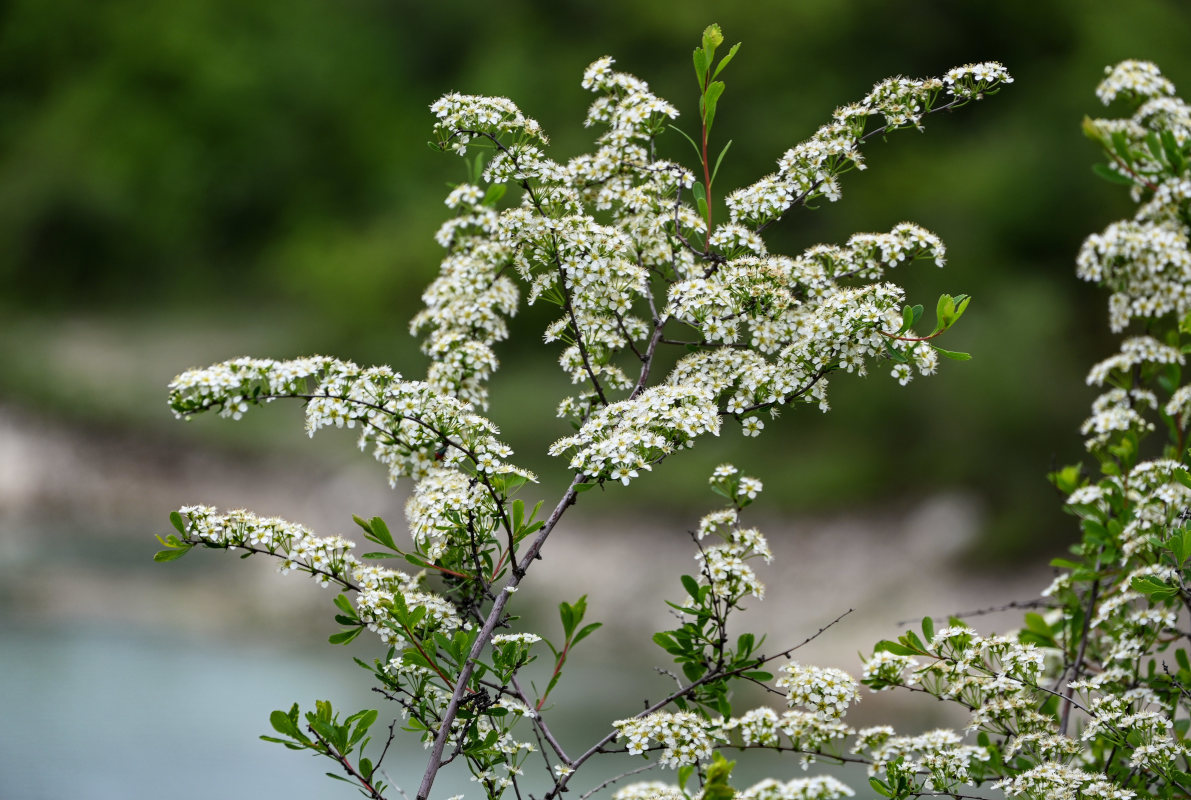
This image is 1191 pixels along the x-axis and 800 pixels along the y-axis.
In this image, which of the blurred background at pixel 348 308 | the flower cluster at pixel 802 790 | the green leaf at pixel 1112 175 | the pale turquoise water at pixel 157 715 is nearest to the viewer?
the flower cluster at pixel 802 790

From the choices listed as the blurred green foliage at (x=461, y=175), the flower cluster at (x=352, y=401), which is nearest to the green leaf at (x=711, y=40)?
the flower cluster at (x=352, y=401)

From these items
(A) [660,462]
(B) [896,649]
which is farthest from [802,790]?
(B) [896,649]

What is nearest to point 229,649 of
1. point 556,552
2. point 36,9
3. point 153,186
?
point 556,552

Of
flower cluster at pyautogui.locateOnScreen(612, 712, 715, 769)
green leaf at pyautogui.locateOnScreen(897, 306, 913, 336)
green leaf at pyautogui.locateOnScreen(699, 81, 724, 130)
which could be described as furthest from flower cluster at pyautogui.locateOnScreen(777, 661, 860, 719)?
green leaf at pyautogui.locateOnScreen(699, 81, 724, 130)

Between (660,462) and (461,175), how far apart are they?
36.1 feet

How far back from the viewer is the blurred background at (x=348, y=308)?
687 cm

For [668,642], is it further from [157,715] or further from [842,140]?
[157,715]

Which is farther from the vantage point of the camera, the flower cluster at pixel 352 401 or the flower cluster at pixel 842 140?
the flower cluster at pixel 842 140

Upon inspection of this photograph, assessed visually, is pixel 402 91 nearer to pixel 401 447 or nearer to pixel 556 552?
pixel 556 552

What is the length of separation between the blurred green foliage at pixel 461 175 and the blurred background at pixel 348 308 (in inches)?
1.4

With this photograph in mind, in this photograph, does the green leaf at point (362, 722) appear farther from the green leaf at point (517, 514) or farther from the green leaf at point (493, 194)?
the green leaf at point (493, 194)

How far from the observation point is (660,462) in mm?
1218

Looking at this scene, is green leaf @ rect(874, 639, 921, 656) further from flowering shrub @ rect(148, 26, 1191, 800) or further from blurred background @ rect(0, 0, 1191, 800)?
blurred background @ rect(0, 0, 1191, 800)

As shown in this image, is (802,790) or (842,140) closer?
(802,790)
